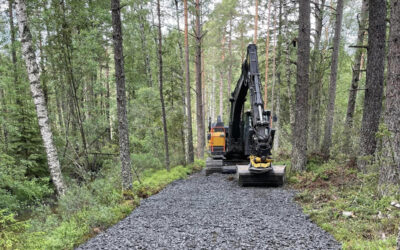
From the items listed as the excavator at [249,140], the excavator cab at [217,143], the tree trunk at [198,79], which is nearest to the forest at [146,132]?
the tree trunk at [198,79]

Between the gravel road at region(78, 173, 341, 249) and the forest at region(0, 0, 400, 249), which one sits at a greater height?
the forest at region(0, 0, 400, 249)

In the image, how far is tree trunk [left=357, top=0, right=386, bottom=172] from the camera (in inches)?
264

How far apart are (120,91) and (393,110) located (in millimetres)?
6414

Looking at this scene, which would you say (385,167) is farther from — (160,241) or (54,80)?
(54,80)

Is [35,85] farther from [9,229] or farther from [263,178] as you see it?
[263,178]

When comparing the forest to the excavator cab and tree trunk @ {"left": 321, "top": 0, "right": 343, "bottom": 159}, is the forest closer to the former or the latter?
tree trunk @ {"left": 321, "top": 0, "right": 343, "bottom": 159}

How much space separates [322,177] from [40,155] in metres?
11.0

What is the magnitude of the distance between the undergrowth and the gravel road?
10.5 inches

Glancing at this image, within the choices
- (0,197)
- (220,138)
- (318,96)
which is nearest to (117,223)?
(0,197)

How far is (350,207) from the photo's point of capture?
16.7 feet

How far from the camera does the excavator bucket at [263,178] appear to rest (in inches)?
319

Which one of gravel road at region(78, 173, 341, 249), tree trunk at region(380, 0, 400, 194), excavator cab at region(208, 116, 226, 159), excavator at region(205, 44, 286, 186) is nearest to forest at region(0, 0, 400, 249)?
tree trunk at region(380, 0, 400, 194)

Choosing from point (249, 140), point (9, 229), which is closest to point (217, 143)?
point (249, 140)

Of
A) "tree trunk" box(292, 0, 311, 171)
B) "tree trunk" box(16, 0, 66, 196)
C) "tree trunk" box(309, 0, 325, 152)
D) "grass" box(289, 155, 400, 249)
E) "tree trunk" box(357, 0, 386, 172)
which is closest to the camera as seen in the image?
"grass" box(289, 155, 400, 249)
